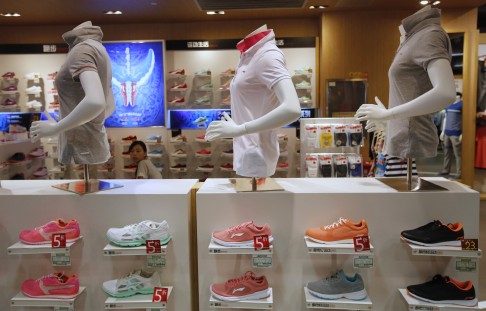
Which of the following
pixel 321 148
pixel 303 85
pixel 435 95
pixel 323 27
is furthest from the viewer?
pixel 303 85

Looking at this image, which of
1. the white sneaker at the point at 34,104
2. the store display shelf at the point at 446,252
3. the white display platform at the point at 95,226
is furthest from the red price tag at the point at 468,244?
the white sneaker at the point at 34,104

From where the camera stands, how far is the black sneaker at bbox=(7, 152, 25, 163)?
525cm

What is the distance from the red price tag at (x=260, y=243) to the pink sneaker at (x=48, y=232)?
91 centimetres

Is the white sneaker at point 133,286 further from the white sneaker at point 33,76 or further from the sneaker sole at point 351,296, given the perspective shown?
the white sneaker at point 33,76

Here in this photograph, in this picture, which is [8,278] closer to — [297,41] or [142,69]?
[142,69]

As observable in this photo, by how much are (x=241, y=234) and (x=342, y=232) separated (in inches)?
18.6

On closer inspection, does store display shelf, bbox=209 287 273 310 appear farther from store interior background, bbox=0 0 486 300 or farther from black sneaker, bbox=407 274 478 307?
store interior background, bbox=0 0 486 300

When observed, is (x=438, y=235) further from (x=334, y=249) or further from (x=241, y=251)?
(x=241, y=251)

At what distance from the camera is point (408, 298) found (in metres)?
2.06

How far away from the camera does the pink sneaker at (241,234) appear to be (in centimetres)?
204

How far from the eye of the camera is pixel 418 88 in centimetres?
205

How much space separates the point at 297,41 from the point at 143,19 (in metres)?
2.35

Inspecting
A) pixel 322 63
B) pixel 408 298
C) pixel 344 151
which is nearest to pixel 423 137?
pixel 408 298

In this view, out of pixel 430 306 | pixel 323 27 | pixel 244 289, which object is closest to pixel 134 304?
pixel 244 289
